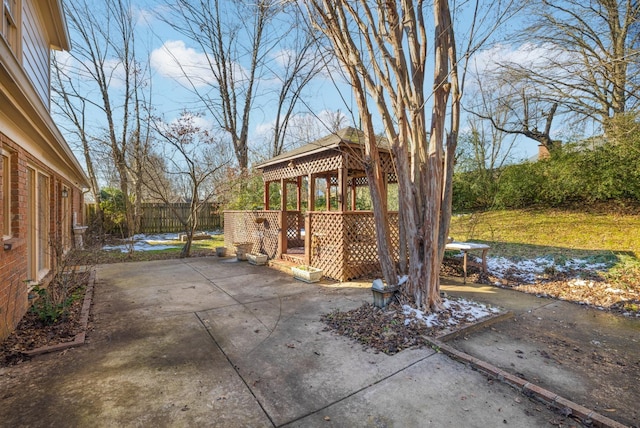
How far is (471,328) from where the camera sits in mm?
3676

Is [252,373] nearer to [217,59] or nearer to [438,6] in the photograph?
[438,6]

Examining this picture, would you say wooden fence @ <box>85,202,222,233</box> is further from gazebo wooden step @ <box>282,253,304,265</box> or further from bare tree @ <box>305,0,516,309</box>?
bare tree @ <box>305,0,516,309</box>

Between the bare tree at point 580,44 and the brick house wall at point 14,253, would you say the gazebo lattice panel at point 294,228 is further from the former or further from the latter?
the bare tree at point 580,44

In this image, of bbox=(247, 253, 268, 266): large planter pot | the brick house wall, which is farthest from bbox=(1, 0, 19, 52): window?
bbox=(247, 253, 268, 266): large planter pot

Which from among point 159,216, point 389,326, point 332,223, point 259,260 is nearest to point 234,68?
point 159,216

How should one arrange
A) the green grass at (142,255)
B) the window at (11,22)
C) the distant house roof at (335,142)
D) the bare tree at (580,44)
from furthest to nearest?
the bare tree at (580,44) < the green grass at (142,255) < the distant house roof at (335,142) < the window at (11,22)

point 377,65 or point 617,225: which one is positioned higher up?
point 377,65

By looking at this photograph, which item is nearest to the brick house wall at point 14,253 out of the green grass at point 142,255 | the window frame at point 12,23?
the window frame at point 12,23

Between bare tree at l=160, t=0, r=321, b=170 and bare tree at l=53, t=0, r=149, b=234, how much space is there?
A: 3229 mm

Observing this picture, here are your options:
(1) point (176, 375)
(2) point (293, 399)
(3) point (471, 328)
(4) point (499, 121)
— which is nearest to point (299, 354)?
(2) point (293, 399)

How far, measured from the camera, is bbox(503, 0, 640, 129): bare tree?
32.0ft

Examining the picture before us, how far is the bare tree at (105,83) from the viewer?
544 inches

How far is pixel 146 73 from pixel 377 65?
1459cm

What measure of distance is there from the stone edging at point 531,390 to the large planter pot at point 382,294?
93cm
